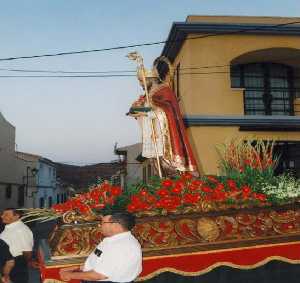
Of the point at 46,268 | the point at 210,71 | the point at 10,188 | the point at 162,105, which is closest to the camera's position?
the point at 46,268

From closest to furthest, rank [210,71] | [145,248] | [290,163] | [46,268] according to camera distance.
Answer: [46,268]
[145,248]
[210,71]
[290,163]

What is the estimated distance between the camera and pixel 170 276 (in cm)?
486

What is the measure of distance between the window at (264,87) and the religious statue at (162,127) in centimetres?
843

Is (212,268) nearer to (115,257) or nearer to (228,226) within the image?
(228,226)

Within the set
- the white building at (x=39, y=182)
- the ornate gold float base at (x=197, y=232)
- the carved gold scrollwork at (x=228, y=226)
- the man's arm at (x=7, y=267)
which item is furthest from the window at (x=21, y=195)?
the carved gold scrollwork at (x=228, y=226)

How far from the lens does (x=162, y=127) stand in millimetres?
6898

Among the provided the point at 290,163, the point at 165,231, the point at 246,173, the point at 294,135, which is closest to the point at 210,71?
the point at 294,135

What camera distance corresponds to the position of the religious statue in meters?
6.76

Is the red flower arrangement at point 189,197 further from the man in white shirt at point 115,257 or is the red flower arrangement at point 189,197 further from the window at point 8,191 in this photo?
the window at point 8,191

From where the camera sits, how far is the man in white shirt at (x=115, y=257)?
3.09m

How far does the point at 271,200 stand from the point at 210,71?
8.59 metres

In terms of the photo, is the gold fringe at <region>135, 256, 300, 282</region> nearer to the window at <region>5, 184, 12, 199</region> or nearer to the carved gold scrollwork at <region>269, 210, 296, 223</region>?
the carved gold scrollwork at <region>269, 210, 296, 223</region>

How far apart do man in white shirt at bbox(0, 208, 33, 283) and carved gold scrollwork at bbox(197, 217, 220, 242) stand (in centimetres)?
240

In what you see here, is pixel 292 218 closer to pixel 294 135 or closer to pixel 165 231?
pixel 165 231
